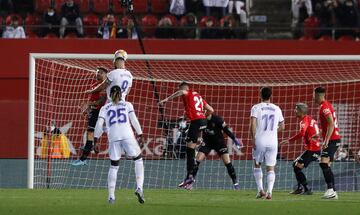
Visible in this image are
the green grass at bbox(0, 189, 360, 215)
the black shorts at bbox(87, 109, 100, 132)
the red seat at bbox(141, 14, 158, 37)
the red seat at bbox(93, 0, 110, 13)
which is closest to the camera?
the green grass at bbox(0, 189, 360, 215)

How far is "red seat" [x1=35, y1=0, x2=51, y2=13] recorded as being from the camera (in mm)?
31830

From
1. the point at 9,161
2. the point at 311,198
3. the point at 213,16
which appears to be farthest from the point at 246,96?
the point at 311,198

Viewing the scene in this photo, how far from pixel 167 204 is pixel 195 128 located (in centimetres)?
592

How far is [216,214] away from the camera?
15.5m

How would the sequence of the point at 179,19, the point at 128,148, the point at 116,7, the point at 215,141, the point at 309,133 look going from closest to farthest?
the point at 128,148
the point at 309,133
the point at 215,141
the point at 179,19
the point at 116,7

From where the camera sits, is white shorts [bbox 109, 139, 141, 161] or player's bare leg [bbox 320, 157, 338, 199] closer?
white shorts [bbox 109, 139, 141, 161]

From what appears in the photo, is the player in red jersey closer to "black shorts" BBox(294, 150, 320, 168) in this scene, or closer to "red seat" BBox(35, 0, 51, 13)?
"black shorts" BBox(294, 150, 320, 168)

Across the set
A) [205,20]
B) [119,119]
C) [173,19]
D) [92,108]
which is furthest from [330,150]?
[173,19]

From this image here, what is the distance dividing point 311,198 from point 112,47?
11400mm

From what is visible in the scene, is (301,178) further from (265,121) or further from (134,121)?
(134,121)

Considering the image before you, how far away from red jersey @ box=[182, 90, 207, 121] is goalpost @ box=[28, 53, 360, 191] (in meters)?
2.34

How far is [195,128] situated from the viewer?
23.0 m

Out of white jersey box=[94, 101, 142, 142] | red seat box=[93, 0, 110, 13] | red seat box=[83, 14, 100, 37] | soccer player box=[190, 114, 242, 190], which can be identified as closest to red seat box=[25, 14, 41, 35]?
red seat box=[83, 14, 100, 37]

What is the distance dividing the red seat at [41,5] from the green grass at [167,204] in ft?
39.1
